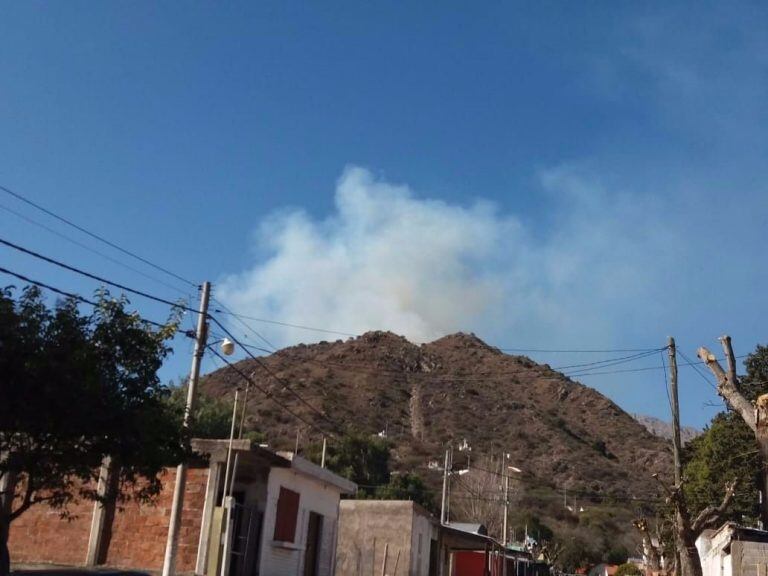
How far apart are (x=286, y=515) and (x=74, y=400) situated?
34.6 feet

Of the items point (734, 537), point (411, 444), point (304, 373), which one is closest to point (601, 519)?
point (411, 444)

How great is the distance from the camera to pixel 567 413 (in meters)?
105

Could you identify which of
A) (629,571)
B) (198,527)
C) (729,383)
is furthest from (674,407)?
(629,571)

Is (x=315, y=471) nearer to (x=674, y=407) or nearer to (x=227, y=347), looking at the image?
(x=227, y=347)

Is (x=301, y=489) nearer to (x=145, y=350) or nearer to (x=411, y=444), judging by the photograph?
(x=145, y=350)

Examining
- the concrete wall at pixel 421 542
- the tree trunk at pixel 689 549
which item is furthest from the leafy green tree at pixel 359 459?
the tree trunk at pixel 689 549

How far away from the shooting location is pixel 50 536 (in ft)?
67.2

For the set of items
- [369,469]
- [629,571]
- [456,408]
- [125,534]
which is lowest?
[629,571]

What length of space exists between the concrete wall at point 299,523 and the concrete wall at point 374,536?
202 inches

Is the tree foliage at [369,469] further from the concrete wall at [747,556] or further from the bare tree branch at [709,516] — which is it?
the bare tree branch at [709,516]

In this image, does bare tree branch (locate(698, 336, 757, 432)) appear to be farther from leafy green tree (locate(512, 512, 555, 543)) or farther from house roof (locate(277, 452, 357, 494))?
leafy green tree (locate(512, 512, 555, 543))

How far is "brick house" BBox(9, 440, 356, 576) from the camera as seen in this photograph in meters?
19.4

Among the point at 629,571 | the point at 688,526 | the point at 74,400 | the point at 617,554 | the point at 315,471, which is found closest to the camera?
the point at 74,400

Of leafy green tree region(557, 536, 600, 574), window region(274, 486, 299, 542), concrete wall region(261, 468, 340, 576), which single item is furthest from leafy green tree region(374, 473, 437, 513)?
window region(274, 486, 299, 542)
